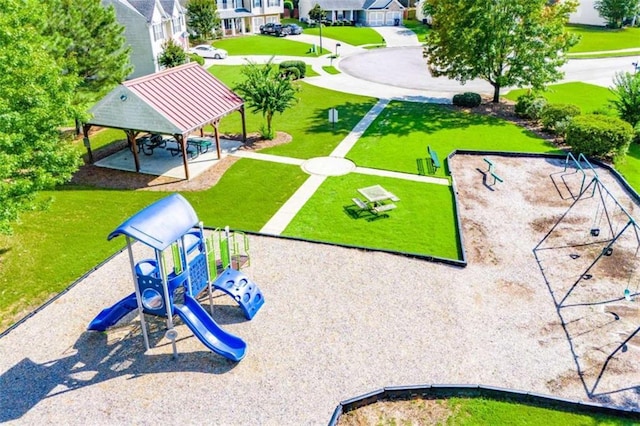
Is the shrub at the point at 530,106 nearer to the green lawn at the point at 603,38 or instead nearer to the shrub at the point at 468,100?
the shrub at the point at 468,100

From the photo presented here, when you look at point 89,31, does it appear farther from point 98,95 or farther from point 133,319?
point 133,319

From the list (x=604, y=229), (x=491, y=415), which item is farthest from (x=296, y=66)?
(x=491, y=415)

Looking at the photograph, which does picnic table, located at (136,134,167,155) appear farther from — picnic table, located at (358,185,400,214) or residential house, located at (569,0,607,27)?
residential house, located at (569,0,607,27)

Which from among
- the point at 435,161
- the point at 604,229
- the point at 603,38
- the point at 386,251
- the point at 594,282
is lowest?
the point at 594,282

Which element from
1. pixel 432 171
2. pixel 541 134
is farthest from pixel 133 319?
pixel 541 134

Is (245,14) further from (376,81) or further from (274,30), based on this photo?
(376,81)

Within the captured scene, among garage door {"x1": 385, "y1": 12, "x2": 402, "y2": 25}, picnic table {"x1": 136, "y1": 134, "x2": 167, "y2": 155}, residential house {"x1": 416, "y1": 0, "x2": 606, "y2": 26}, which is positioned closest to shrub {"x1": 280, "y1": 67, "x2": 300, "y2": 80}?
picnic table {"x1": 136, "y1": 134, "x2": 167, "y2": 155}
